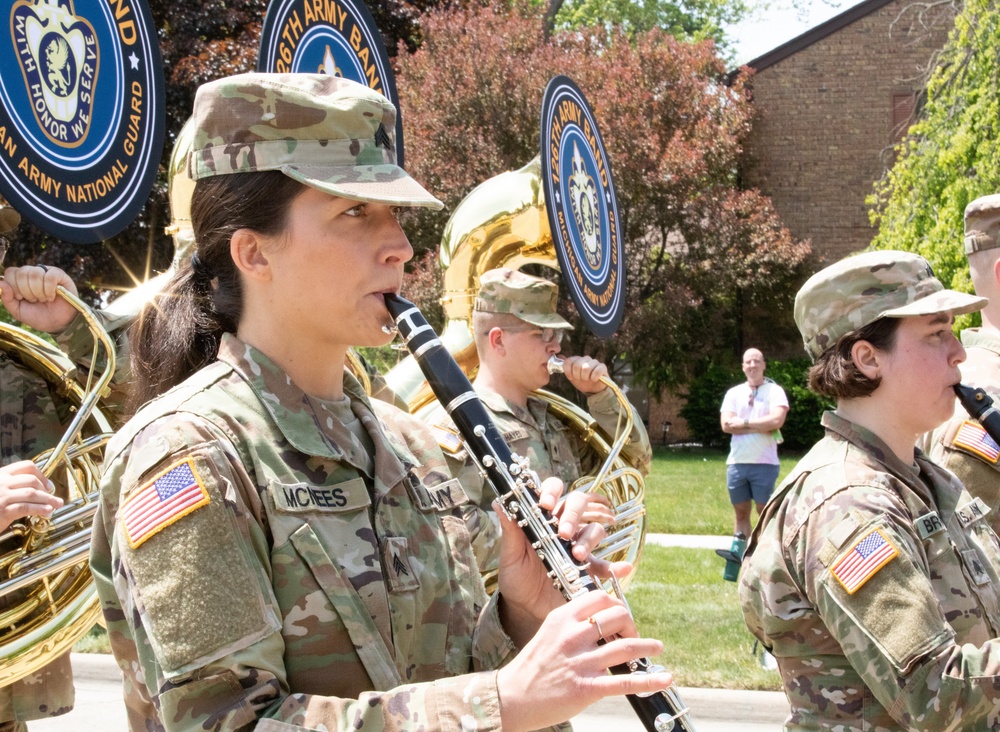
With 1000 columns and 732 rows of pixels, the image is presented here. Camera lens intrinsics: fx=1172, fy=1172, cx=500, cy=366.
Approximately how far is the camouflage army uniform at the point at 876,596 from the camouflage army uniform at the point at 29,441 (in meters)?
1.94

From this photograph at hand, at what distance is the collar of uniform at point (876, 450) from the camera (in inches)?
103

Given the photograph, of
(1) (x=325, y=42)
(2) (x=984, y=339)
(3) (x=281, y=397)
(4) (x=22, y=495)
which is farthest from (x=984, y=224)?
(4) (x=22, y=495)

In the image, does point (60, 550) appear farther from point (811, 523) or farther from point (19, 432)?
point (811, 523)

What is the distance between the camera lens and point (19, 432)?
10.7 feet

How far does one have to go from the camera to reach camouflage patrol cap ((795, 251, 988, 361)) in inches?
106

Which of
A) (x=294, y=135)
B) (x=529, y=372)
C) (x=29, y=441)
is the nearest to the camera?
(x=294, y=135)

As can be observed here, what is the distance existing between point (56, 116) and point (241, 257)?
1342 mm

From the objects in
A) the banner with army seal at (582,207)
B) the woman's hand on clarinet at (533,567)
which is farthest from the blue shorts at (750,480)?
the woman's hand on clarinet at (533,567)

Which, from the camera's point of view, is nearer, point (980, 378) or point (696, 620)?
point (980, 378)

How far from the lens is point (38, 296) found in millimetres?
3104

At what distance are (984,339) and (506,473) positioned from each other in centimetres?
244

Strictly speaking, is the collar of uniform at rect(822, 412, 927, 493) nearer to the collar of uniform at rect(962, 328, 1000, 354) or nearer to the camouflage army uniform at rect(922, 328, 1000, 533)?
the camouflage army uniform at rect(922, 328, 1000, 533)

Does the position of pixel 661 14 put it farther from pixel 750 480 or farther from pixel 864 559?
pixel 864 559

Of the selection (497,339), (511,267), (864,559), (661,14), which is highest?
(661,14)
